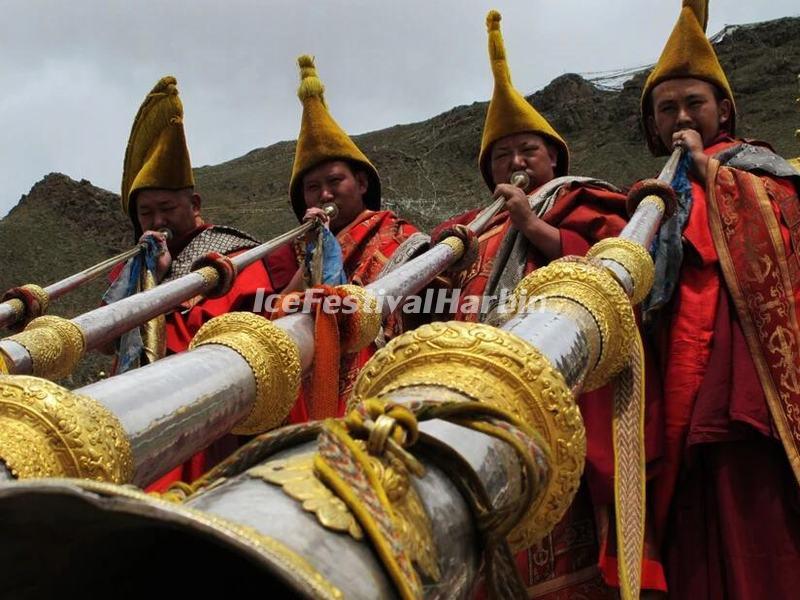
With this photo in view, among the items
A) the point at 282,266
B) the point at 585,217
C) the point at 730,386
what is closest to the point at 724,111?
the point at 585,217

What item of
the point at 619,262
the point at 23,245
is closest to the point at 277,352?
the point at 619,262

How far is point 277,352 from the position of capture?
7.02ft

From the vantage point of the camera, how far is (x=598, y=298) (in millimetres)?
1657

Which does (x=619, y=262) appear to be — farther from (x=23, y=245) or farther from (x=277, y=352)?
(x=23, y=245)

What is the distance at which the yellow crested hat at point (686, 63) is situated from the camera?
3.55m

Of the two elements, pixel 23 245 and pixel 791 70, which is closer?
pixel 23 245

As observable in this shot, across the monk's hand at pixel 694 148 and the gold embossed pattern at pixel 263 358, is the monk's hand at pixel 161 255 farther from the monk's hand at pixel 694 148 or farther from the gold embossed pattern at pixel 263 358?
the monk's hand at pixel 694 148

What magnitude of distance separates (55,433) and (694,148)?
2464 millimetres

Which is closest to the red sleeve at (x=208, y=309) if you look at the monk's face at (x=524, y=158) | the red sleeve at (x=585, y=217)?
the monk's face at (x=524, y=158)

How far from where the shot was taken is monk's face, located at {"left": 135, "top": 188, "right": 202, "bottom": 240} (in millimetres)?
4555

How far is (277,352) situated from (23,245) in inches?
707

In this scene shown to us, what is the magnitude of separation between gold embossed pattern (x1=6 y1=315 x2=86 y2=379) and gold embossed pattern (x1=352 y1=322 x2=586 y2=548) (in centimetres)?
143

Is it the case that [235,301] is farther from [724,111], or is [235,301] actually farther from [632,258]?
[632,258]

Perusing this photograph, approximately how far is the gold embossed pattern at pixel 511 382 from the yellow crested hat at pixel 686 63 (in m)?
2.67
